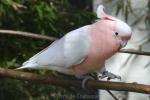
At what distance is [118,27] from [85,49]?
0.09 m

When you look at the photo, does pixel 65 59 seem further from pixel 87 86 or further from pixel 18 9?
pixel 18 9

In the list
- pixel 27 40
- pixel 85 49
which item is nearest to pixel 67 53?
pixel 85 49

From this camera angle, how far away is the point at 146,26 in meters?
1.26

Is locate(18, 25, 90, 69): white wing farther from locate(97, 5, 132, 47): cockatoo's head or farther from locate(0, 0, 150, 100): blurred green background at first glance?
locate(0, 0, 150, 100): blurred green background

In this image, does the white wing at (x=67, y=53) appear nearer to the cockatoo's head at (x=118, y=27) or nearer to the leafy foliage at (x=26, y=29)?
the cockatoo's head at (x=118, y=27)

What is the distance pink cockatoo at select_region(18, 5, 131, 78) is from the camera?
756 millimetres

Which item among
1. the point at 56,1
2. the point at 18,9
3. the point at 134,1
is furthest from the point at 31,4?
the point at 134,1

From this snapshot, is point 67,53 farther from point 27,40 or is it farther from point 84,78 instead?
point 27,40

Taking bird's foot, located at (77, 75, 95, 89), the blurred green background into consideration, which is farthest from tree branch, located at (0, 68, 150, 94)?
the blurred green background

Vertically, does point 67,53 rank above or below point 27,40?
below

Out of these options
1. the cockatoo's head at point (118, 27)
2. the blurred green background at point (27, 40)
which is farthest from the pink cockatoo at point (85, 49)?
the blurred green background at point (27, 40)

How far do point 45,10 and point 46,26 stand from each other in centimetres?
8

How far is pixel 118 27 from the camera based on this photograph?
0.73m

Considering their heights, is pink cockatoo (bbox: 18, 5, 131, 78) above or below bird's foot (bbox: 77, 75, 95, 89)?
above
